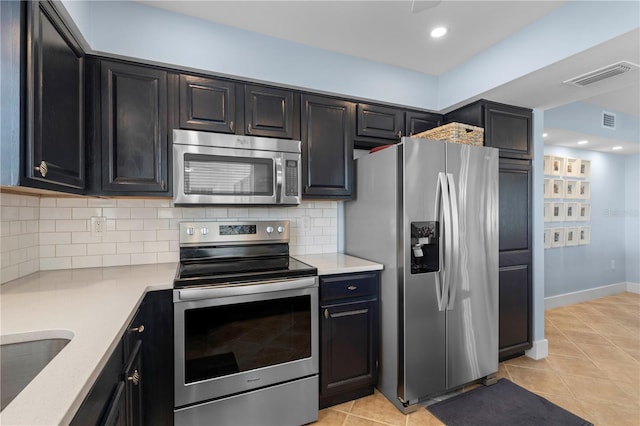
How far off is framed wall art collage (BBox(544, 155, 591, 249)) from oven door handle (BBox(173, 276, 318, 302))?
3.85 meters

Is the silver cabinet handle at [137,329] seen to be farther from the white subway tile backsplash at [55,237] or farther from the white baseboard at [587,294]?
the white baseboard at [587,294]

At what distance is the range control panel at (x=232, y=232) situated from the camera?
215 centimetres

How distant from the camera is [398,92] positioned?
2674 millimetres

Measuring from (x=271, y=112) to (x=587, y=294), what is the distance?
5352 millimetres

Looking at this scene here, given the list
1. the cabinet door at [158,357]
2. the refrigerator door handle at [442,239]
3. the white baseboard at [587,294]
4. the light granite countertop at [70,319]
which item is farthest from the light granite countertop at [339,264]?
the white baseboard at [587,294]

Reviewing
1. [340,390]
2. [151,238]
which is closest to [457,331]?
[340,390]

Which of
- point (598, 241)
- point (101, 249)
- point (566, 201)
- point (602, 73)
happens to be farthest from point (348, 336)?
point (598, 241)

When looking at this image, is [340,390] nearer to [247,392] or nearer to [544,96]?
[247,392]

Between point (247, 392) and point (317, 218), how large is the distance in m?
1.45

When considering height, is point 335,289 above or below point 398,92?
below

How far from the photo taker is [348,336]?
2092 millimetres

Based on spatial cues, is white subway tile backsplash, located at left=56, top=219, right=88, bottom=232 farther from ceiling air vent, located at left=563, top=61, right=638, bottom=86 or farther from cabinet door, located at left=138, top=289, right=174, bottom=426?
ceiling air vent, located at left=563, top=61, right=638, bottom=86

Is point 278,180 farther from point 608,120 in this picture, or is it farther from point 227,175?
point 608,120

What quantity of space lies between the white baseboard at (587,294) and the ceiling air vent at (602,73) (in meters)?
3.09
